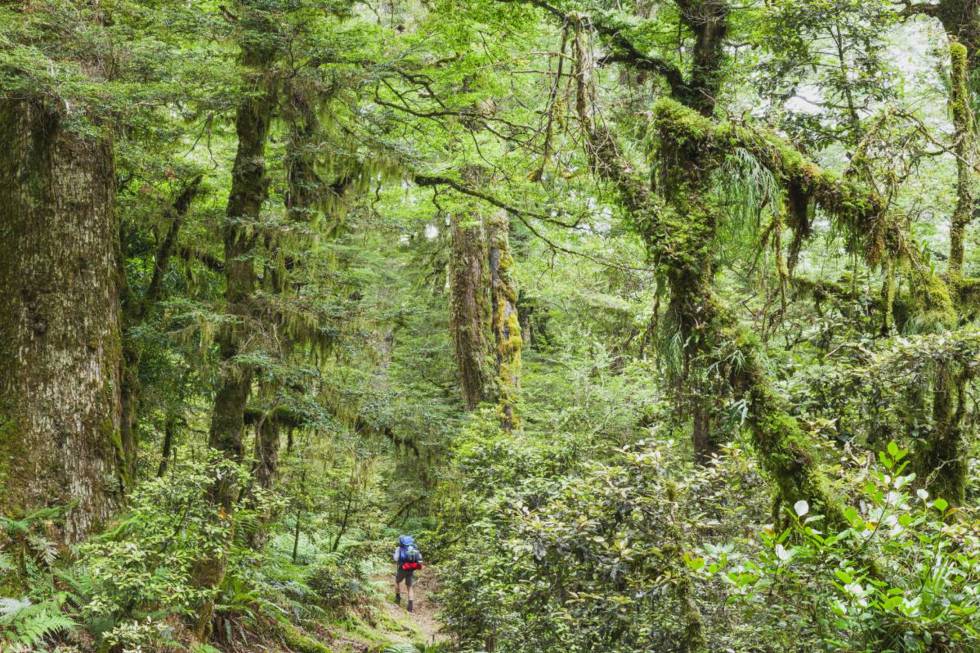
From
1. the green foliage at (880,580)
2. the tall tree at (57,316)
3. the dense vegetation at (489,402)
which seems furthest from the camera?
the tall tree at (57,316)

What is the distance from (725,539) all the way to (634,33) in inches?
252

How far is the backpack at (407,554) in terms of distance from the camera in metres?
14.8

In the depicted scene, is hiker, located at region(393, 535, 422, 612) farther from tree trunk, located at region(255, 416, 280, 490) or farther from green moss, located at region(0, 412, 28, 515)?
green moss, located at region(0, 412, 28, 515)

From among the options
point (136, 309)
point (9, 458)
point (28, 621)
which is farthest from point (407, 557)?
point (28, 621)

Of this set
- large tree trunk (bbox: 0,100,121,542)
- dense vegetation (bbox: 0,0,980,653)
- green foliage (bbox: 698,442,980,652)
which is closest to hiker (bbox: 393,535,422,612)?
dense vegetation (bbox: 0,0,980,653)

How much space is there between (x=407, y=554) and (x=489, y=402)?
12.2 feet

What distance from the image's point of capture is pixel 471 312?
577 inches

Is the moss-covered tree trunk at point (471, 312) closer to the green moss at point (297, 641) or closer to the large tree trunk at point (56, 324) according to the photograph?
the green moss at point (297, 641)

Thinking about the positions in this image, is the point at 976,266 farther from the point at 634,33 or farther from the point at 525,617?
the point at 525,617

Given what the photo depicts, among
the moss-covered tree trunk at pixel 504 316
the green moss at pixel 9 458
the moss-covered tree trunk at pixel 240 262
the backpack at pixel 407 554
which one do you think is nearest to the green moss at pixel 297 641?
the moss-covered tree trunk at pixel 240 262

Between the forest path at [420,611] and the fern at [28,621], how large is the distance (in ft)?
22.2

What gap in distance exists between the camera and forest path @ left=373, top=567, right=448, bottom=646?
13154mm

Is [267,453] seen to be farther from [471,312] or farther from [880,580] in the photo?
[880,580]

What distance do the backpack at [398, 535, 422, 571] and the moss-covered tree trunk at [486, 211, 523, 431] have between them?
3269mm
